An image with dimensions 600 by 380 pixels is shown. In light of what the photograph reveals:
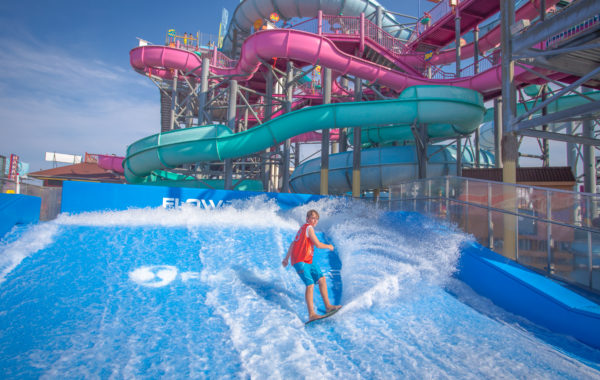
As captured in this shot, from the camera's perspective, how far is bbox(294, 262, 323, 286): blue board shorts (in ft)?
13.1

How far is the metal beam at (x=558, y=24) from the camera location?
5.71m

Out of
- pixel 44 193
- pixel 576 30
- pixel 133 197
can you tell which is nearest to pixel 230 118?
pixel 133 197

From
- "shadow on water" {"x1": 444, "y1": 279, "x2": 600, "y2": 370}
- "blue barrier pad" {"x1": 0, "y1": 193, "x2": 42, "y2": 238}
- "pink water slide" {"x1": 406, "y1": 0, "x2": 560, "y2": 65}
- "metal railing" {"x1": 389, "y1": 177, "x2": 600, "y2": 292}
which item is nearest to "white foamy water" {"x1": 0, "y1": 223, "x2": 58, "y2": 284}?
"blue barrier pad" {"x1": 0, "y1": 193, "x2": 42, "y2": 238}

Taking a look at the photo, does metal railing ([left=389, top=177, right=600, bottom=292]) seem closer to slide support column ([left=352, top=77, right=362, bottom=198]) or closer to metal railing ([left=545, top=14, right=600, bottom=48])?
metal railing ([left=545, top=14, right=600, bottom=48])

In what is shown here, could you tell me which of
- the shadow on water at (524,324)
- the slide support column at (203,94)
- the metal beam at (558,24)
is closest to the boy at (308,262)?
the shadow on water at (524,324)

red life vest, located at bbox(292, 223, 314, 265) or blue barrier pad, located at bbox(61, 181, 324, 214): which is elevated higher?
blue barrier pad, located at bbox(61, 181, 324, 214)

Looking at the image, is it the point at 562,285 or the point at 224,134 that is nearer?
the point at 562,285

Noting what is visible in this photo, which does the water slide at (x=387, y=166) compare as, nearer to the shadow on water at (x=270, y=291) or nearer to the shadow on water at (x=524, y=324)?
the shadow on water at (x=524, y=324)

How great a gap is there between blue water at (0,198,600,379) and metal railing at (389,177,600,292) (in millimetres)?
620

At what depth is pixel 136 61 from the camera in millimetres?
17297

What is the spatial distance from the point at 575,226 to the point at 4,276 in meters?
7.95

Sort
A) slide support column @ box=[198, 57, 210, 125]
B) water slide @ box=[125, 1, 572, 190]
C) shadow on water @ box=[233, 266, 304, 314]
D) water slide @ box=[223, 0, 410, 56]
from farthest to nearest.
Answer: water slide @ box=[223, 0, 410, 56]
slide support column @ box=[198, 57, 210, 125]
water slide @ box=[125, 1, 572, 190]
shadow on water @ box=[233, 266, 304, 314]

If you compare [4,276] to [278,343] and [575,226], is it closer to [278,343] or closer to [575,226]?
[278,343]

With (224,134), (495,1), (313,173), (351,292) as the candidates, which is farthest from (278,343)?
(495,1)
